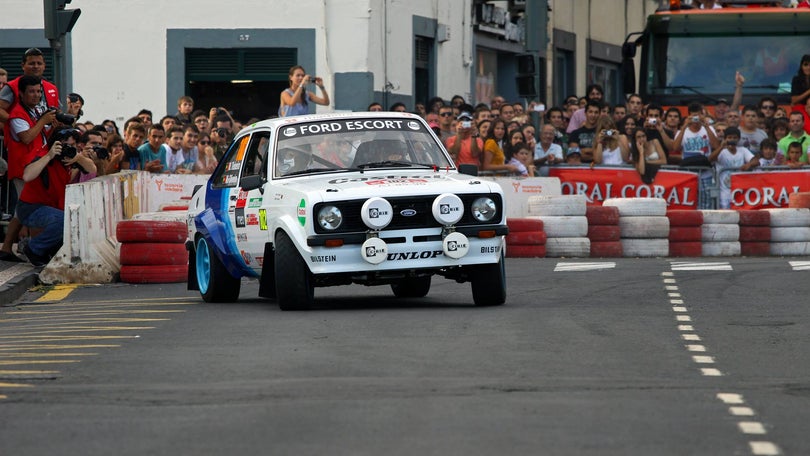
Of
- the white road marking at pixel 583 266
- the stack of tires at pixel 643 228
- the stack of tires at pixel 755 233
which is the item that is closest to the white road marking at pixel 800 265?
the white road marking at pixel 583 266

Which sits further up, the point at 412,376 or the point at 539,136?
the point at 539,136

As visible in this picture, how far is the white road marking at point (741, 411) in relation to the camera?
7.85 metres

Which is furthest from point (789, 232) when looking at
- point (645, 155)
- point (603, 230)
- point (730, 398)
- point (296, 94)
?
point (730, 398)

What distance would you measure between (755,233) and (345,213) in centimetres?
1140

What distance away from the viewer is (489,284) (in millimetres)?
13500

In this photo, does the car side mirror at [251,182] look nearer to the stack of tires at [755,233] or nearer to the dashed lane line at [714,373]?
the dashed lane line at [714,373]

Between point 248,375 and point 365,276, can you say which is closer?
point 248,375

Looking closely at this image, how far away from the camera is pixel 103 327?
12.4 metres

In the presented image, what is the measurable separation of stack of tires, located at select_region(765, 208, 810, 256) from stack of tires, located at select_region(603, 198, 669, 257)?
64.7 inches

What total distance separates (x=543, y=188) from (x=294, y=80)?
368 centimetres

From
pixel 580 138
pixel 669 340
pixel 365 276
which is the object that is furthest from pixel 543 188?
pixel 669 340

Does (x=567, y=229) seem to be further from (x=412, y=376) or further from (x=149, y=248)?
(x=412, y=376)

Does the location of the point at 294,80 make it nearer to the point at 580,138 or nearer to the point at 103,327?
the point at 580,138

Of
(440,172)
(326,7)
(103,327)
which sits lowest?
(103,327)
